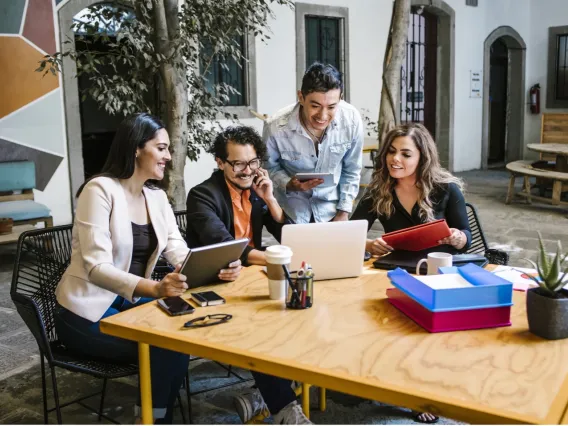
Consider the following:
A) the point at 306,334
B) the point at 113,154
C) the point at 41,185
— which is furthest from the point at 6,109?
the point at 306,334

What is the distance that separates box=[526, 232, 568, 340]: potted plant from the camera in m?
1.84

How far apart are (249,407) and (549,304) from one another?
4.32ft

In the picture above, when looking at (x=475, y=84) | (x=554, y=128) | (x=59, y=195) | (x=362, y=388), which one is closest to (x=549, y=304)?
(x=362, y=388)

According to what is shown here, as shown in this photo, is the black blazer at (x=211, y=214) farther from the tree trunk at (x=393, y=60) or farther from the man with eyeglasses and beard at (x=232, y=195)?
the tree trunk at (x=393, y=60)

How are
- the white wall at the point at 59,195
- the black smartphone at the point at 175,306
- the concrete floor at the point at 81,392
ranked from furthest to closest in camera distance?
the white wall at the point at 59,195 → the concrete floor at the point at 81,392 → the black smartphone at the point at 175,306

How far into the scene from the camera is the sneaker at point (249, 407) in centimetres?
267

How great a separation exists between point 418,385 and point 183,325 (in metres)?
0.76

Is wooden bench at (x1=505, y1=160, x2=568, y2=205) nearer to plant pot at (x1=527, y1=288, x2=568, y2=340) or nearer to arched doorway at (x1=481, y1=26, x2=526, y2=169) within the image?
arched doorway at (x1=481, y1=26, x2=526, y2=169)

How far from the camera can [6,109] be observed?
644 cm

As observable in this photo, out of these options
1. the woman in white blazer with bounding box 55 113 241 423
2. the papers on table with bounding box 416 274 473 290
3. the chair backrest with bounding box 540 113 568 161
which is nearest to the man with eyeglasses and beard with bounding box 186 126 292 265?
the woman in white blazer with bounding box 55 113 241 423

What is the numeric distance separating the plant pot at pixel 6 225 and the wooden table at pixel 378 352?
4101mm

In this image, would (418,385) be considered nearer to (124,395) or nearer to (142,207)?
(142,207)

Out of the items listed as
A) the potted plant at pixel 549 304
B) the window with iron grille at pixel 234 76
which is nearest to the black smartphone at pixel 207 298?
the potted plant at pixel 549 304

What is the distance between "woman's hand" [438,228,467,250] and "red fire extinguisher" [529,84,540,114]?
39.6 ft
